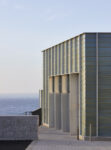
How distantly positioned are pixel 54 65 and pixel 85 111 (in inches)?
380

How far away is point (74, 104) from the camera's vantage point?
107 ft

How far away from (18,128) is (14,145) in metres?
2.70

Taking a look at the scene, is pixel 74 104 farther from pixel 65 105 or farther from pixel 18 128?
pixel 18 128

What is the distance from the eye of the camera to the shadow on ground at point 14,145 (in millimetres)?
24161

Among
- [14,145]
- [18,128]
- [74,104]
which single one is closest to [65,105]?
[74,104]

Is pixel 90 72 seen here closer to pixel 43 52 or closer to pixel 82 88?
pixel 82 88

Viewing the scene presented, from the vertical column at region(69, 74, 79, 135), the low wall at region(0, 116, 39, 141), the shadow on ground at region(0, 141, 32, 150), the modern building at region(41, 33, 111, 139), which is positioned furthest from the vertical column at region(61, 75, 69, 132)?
the shadow on ground at region(0, 141, 32, 150)

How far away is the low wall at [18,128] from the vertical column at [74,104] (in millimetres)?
5652

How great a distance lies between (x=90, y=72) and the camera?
2880 cm

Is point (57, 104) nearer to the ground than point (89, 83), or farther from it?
nearer to the ground

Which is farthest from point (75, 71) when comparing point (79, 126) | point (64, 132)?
point (64, 132)

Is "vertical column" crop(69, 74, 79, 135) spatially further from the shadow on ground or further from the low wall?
the shadow on ground

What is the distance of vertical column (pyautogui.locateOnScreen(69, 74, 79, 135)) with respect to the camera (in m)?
32.5

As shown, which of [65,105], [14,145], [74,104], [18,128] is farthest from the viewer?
[65,105]
